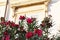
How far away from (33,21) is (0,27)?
1.83 ft

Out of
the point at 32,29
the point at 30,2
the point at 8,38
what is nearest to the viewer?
the point at 8,38

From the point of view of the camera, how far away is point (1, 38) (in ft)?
15.7

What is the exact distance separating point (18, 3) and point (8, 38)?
315cm

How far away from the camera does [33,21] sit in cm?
490

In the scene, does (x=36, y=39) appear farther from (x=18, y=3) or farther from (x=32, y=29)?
(x=18, y=3)

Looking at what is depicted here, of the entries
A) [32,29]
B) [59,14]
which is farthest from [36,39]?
[59,14]

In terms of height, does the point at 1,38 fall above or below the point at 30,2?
below

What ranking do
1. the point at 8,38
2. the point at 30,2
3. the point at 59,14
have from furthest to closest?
the point at 30,2, the point at 59,14, the point at 8,38

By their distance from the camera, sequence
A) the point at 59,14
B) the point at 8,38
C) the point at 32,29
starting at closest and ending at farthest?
the point at 8,38
the point at 32,29
the point at 59,14

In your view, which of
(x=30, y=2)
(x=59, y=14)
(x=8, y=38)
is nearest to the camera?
(x=8, y=38)

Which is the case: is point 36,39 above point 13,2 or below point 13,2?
below

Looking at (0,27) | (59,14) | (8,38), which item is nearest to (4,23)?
(0,27)

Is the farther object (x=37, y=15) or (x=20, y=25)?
(x=37, y=15)

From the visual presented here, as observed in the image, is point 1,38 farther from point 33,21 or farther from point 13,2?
point 13,2
